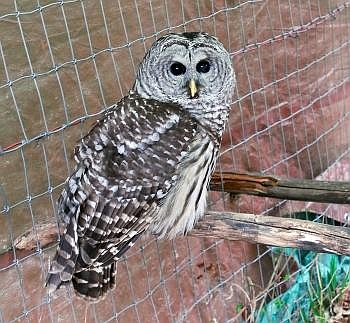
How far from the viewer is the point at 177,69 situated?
2.61 m

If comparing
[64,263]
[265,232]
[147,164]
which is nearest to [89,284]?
[64,263]

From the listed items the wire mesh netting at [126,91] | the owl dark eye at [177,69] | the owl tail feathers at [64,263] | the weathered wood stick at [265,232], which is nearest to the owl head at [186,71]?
the owl dark eye at [177,69]

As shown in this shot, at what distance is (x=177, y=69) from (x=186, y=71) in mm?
42

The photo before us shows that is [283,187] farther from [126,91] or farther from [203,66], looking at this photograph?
[126,91]

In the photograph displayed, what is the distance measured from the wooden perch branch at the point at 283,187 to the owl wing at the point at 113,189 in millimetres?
438

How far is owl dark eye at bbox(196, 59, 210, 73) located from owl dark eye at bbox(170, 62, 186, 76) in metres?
0.05

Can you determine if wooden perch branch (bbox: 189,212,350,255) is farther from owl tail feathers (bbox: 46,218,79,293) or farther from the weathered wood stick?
owl tail feathers (bbox: 46,218,79,293)

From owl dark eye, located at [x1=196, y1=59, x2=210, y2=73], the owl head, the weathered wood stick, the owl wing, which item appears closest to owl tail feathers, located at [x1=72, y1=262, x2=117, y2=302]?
the owl wing

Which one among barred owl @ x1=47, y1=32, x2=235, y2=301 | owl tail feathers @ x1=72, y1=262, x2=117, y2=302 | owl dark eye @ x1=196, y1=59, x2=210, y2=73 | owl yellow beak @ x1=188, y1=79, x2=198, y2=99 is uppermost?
owl dark eye @ x1=196, y1=59, x2=210, y2=73

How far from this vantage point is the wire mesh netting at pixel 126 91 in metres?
2.74

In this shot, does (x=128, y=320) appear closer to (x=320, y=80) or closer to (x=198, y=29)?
(x=198, y=29)

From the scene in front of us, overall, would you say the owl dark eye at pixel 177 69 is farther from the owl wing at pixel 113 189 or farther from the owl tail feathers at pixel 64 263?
the owl tail feathers at pixel 64 263

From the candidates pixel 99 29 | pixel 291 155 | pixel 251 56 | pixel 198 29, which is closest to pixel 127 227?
pixel 99 29

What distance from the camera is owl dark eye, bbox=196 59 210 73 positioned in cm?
258
